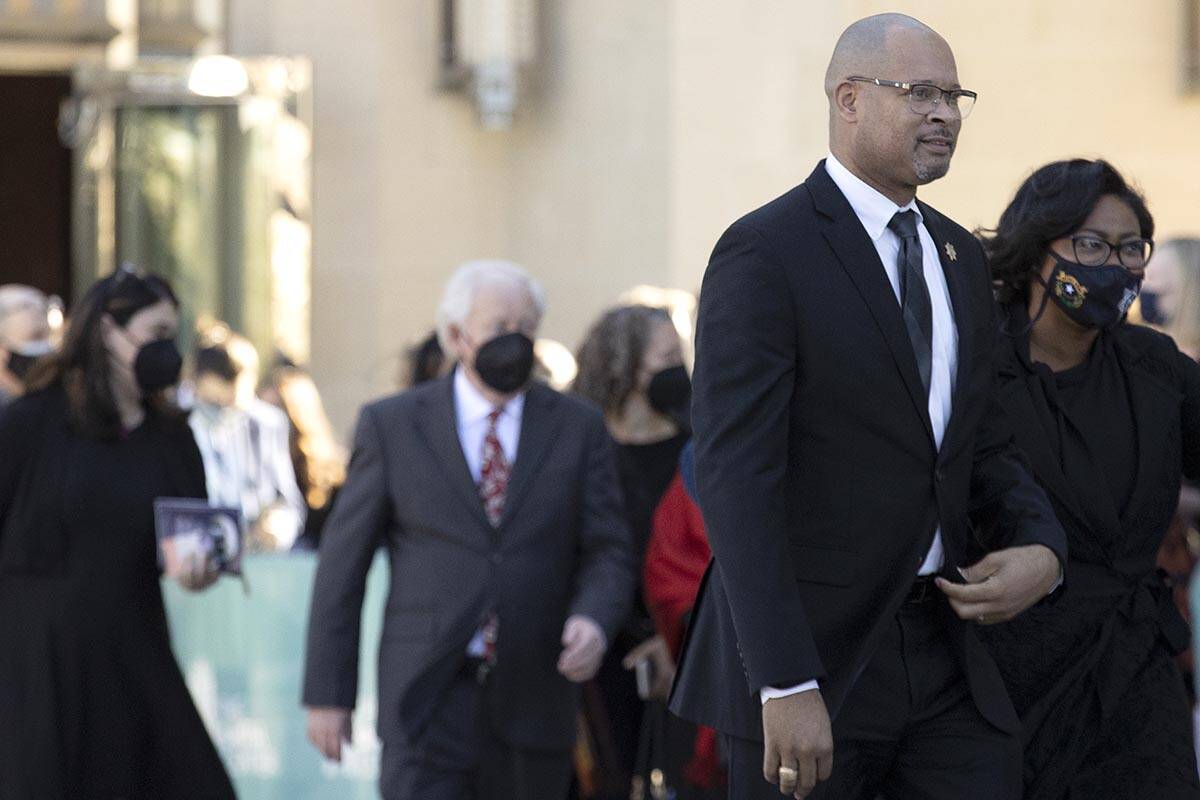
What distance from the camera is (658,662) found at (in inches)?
289

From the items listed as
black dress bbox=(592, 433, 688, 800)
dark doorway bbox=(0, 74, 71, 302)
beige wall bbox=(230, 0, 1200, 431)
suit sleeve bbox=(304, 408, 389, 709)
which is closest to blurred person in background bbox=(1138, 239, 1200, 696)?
black dress bbox=(592, 433, 688, 800)

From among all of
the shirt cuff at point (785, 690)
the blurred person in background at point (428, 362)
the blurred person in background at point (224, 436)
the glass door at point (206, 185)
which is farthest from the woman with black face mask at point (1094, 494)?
the glass door at point (206, 185)

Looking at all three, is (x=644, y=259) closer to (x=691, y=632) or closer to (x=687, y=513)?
(x=687, y=513)

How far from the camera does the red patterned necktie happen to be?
20.8ft

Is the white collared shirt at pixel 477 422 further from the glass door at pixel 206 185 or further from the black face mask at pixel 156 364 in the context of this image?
the glass door at pixel 206 185

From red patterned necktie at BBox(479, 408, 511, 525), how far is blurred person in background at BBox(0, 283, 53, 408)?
3307 millimetres

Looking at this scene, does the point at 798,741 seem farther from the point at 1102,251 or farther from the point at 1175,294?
the point at 1175,294

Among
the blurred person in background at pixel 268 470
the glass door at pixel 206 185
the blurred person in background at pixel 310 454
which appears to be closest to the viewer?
the blurred person in background at pixel 310 454

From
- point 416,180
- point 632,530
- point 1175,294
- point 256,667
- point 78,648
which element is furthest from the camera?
point 416,180

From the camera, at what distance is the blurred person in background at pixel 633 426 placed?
7.57 meters

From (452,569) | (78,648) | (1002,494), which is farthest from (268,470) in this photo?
(1002,494)

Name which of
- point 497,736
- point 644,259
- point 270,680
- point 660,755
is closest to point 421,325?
point 644,259

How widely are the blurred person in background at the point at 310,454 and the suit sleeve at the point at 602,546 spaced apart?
3.22 metres

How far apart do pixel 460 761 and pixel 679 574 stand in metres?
1.19
